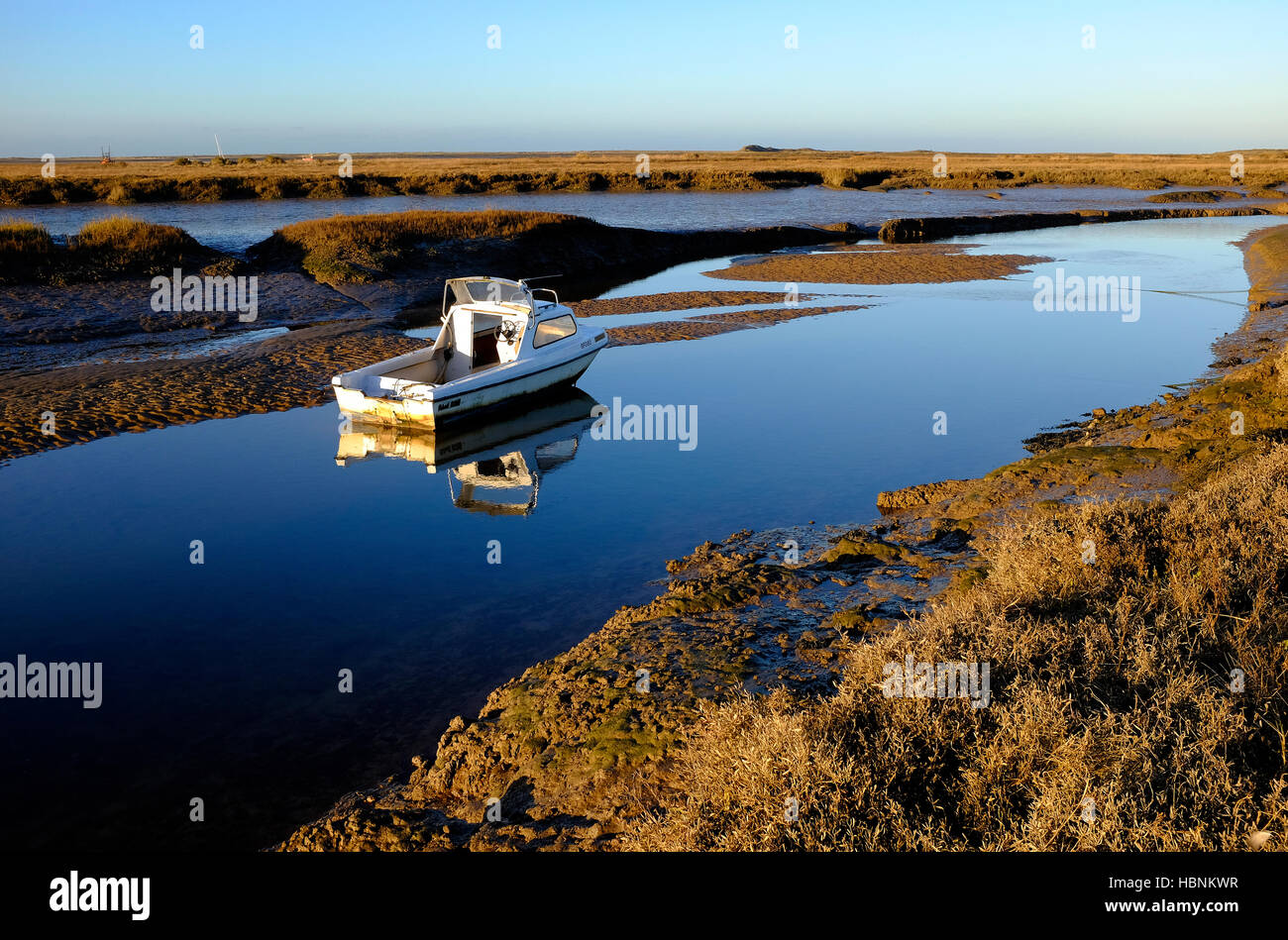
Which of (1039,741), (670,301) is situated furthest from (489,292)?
(1039,741)

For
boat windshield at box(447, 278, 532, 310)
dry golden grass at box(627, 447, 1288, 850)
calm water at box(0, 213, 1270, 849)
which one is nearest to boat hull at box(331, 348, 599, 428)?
calm water at box(0, 213, 1270, 849)

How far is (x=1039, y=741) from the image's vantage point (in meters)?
4.57

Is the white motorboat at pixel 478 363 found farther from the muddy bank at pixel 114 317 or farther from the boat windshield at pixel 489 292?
the muddy bank at pixel 114 317

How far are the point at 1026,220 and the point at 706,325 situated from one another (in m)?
36.6

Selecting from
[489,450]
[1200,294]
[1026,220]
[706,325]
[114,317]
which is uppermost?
[1026,220]

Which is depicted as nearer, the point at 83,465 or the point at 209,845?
the point at 209,845

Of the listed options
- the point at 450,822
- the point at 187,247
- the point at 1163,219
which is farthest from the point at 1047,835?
the point at 1163,219

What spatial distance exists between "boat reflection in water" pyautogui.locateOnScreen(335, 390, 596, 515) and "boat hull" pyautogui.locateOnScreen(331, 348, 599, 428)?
0.34 metres

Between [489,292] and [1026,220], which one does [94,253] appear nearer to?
[489,292]

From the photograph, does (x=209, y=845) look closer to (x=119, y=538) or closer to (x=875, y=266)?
(x=119, y=538)

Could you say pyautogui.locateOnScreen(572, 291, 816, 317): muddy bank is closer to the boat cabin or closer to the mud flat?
the boat cabin

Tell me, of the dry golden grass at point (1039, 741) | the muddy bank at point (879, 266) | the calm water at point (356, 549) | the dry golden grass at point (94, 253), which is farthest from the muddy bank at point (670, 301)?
the dry golden grass at point (1039, 741)

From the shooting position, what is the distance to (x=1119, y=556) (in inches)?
277

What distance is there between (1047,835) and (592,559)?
693 centimetres
